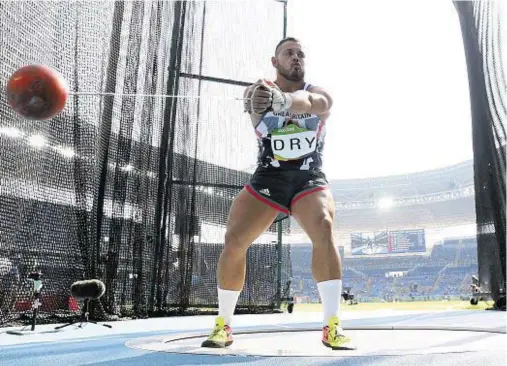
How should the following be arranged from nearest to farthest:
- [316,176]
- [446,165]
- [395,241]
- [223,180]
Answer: [316,176] < [223,180] < [395,241] < [446,165]

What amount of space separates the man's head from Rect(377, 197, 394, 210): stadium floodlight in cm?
3264

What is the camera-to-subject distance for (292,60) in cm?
302

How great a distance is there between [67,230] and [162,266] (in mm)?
1531

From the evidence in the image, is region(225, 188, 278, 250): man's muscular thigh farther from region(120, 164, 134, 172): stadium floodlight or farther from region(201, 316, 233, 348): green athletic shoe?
region(120, 164, 134, 172): stadium floodlight

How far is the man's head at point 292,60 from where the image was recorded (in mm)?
3014

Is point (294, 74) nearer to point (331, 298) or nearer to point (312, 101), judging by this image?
point (312, 101)

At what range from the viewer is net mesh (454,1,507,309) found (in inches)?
255

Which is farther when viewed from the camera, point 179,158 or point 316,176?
point 179,158

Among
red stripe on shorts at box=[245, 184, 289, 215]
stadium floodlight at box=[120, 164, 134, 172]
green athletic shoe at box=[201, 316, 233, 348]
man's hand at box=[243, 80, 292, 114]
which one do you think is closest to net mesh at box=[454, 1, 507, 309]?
stadium floodlight at box=[120, 164, 134, 172]

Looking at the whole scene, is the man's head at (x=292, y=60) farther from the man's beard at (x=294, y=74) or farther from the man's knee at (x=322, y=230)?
the man's knee at (x=322, y=230)

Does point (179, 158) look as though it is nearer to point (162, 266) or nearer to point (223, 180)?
point (223, 180)

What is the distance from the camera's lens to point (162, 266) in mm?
6219

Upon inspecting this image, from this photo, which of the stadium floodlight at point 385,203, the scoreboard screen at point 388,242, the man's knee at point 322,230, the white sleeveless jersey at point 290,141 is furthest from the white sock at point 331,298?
the stadium floodlight at point 385,203

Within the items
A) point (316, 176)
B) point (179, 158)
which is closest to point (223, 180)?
point (179, 158)
